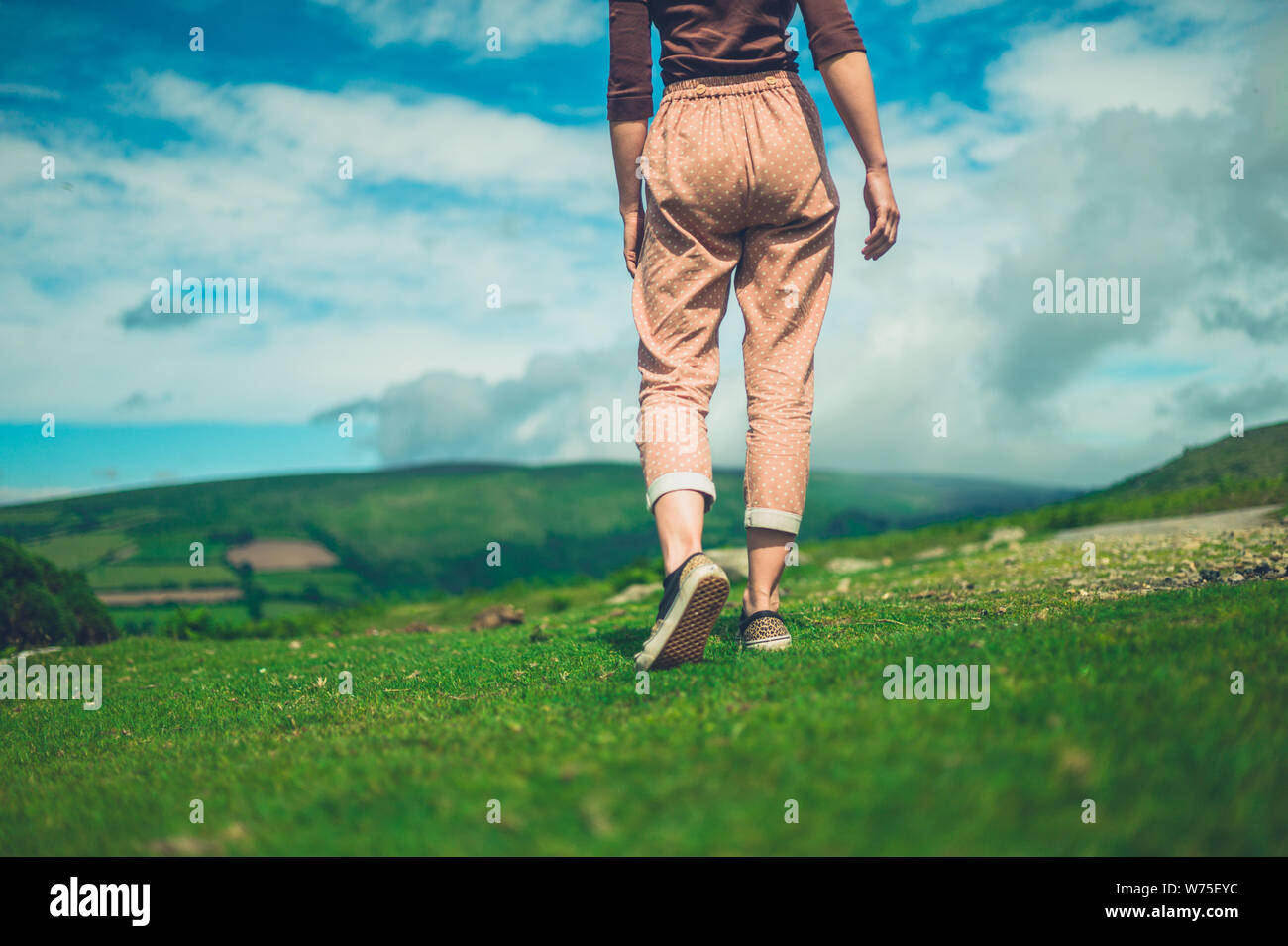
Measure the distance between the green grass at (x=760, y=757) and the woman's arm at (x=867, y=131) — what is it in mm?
2176

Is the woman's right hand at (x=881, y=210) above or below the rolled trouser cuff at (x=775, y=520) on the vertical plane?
above

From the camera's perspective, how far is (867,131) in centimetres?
428

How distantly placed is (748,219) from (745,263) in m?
0.24

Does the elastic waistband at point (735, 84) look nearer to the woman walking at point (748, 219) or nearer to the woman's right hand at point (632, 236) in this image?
the woman walking at point (748, 219)

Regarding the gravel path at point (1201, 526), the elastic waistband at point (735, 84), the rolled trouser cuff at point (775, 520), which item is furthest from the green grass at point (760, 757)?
the gravel path at point (1201, 526)

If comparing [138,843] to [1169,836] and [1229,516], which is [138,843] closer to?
[1169,836]

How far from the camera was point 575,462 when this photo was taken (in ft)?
117

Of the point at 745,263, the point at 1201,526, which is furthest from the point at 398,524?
the point at 745,263

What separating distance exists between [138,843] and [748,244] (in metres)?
3.67

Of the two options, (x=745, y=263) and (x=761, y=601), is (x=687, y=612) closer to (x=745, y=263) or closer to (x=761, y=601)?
(x=761, y=601)

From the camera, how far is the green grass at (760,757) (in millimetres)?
1688

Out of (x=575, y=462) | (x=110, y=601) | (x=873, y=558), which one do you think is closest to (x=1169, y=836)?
(x=873, y=558)

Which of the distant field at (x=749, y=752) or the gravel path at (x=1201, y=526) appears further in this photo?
the gravel path at (x=1201, y=526)
